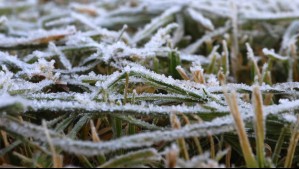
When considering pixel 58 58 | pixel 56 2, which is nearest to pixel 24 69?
pixel 58 58

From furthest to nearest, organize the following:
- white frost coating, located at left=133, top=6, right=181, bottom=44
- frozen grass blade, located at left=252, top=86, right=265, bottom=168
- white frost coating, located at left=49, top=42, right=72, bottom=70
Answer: white frost coating, located at left=133, top=6, right=181, bottom=44, white frost coating, located at left=49, top=42, right=72, bottom=70, frozen grass blade, located at left=252, top=86, right=265, bottom=168

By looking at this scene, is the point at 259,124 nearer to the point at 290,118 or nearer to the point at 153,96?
the point at 290,118

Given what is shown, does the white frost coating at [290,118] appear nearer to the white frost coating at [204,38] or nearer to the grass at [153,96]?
the grass at [153,96]

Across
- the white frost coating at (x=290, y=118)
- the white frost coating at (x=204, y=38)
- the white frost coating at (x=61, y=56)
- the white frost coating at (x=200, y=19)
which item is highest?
the white frost coating at (x=200, y=19)

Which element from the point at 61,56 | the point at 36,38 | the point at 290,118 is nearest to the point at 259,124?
the point at 290,118

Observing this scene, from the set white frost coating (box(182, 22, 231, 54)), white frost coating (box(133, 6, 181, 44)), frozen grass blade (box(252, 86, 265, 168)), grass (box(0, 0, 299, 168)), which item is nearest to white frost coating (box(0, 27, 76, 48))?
grass (box(0, 0, 299, 168))

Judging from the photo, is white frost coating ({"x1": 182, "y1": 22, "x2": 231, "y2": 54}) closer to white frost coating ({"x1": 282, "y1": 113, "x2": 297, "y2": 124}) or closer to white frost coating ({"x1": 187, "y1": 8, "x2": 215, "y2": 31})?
white frost coating ({"x1": 187, "y1": 8, "x2": 215, "y2": 31})

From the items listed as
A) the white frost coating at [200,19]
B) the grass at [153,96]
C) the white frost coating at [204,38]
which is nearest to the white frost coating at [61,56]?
the grass at [153,96]

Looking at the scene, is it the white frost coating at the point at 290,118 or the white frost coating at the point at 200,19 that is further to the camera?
the white frost coating at the point at 200,19
